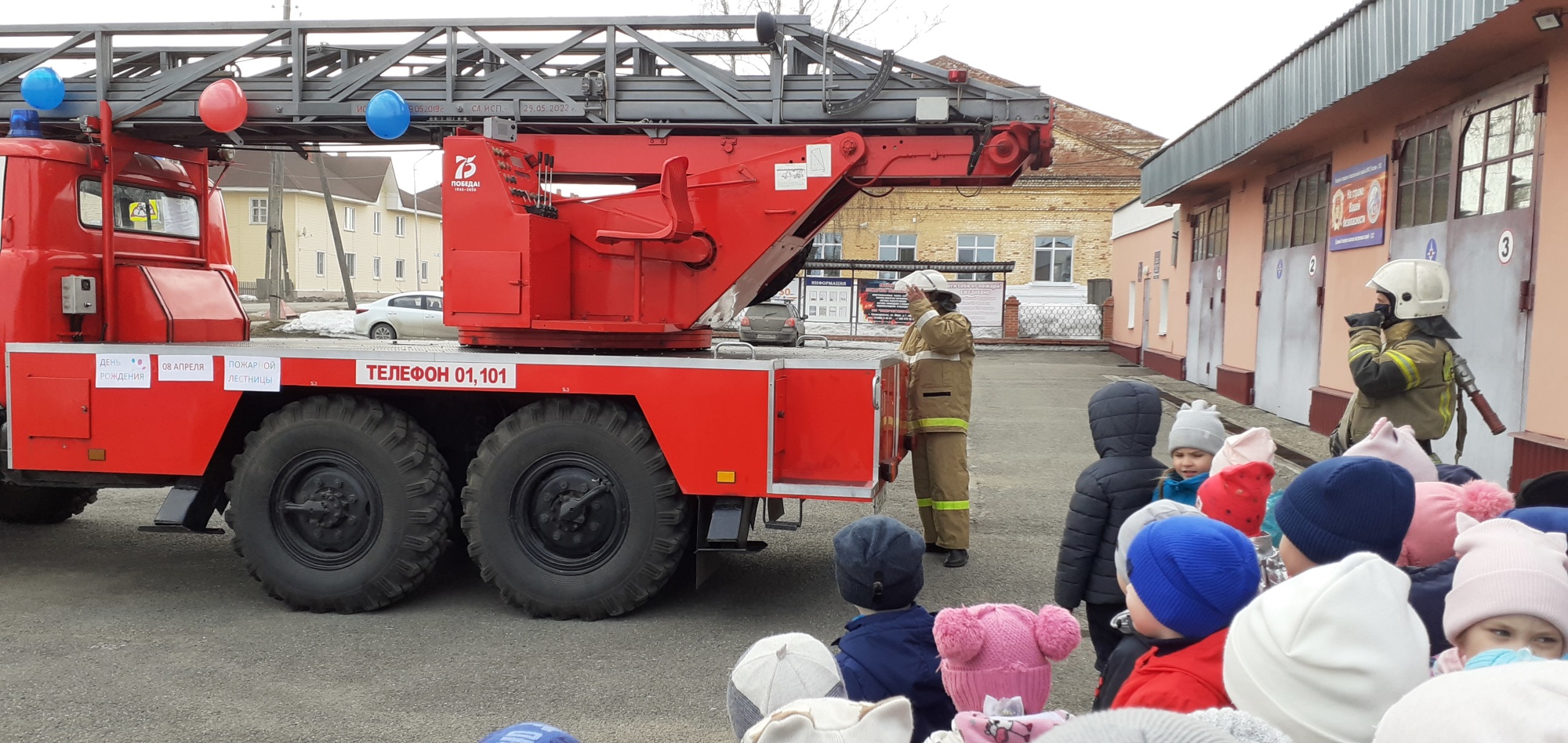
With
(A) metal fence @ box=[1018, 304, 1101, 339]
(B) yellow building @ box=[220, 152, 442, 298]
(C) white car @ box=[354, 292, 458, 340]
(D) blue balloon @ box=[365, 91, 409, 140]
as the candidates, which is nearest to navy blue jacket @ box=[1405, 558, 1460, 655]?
(D) blue balloon @ box=[365, 91, 409, 140]

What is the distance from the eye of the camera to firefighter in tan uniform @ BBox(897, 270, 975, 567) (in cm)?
677

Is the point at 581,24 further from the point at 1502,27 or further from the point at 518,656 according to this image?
the point at 1502,27

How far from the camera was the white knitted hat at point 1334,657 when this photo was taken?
5.44 ft

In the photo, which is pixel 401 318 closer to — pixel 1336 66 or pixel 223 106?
pixel 223 106

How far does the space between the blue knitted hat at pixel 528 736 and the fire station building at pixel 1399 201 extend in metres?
7.80

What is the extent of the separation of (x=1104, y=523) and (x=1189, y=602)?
167cm

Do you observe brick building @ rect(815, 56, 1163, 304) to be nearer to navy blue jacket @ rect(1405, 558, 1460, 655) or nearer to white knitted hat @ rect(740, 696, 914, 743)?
navy blue jacket @ rect(1405, 558, 1460, 655)

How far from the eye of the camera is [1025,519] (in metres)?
8.23

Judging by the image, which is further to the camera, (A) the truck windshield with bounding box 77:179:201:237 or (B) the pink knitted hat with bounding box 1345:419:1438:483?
(A) the truck windshield with bounding box 77:179:201:237

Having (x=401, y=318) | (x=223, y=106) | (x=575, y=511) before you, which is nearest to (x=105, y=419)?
(x=223, y=106)

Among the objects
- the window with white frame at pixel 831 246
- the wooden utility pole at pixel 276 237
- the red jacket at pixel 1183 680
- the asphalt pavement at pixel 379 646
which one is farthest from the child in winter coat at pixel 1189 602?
the window with white frame at pixel 831 246

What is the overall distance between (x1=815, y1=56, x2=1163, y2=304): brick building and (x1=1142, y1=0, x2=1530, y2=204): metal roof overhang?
2308cm

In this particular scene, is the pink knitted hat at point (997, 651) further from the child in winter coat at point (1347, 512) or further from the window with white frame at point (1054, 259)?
the window with white frame at point (1054, 259)

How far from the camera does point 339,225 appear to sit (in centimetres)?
5122
